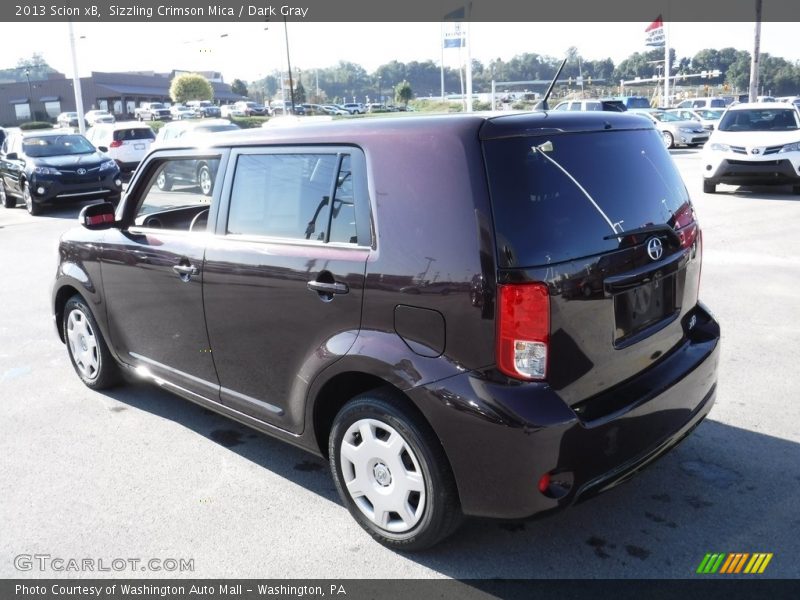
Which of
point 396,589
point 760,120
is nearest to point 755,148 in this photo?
point 760,120

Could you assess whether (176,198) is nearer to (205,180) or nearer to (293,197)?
(205,180)

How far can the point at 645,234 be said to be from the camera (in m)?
3.01

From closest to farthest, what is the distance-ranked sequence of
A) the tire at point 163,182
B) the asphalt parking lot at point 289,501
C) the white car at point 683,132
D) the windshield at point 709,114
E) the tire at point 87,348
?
the asphalt parking lot at point 289,501 < the tire at point 163,182 < the tire at point 87,348 < the white car at point 683,132 < the windshield at point 709,114

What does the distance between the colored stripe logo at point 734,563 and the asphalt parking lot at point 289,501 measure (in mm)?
37

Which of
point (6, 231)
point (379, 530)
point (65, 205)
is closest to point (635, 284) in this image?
point (379, 530)

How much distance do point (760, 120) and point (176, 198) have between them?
530 inches

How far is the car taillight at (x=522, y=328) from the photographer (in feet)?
8.50

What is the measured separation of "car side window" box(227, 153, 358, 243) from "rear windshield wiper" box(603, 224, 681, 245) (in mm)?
1093

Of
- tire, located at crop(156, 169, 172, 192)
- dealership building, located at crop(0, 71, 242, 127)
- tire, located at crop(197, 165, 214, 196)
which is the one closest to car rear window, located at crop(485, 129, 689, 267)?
tire, located at crop(197, 165, 214, 196)

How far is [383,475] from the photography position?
3.09 meters

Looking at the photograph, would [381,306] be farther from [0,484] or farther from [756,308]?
[756,308]

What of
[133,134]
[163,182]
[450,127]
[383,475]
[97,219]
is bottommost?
[383,475]

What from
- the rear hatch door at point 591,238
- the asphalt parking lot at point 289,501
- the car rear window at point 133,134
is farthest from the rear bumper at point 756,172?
the car rear window at point 133,134

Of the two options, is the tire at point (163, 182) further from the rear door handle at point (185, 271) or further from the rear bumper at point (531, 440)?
the rear bumper at point (531, 440)
